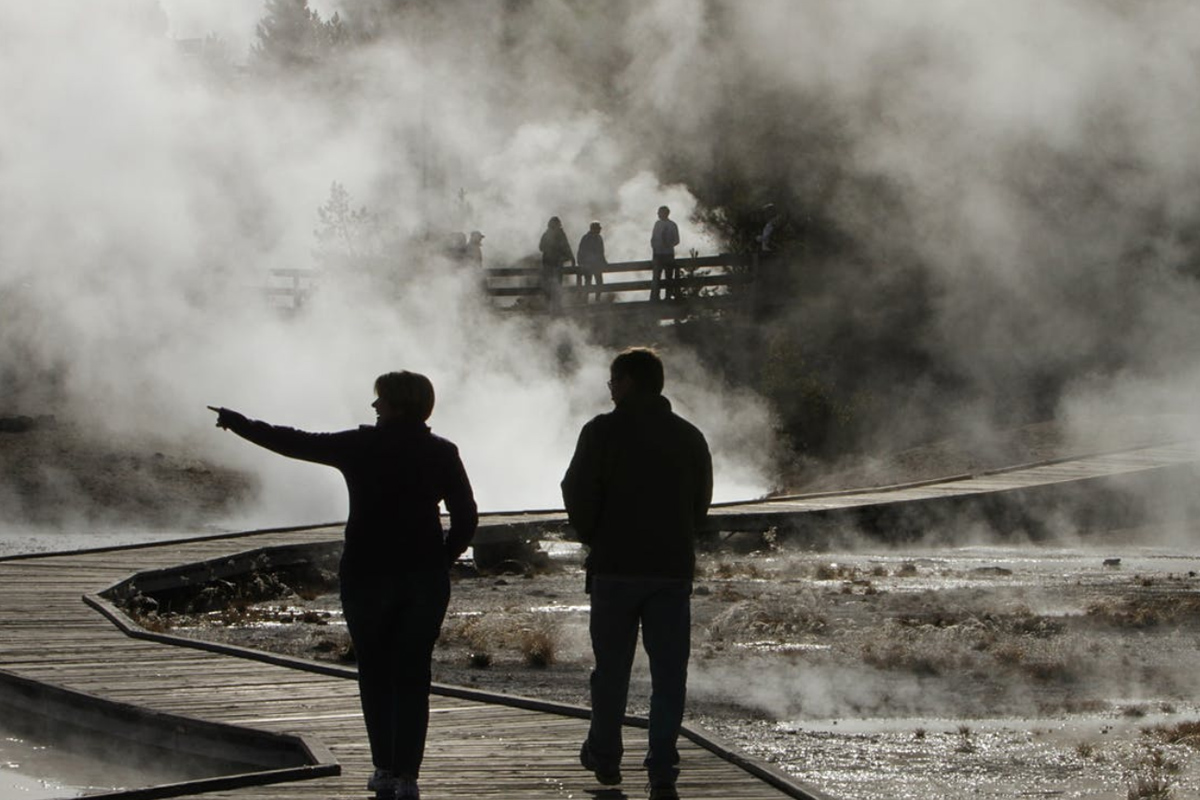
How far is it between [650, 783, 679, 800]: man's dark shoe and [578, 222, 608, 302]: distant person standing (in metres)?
21.7

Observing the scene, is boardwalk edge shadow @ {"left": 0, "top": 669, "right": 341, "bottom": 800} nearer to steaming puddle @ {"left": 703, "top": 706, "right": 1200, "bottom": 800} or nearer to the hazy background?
steaming puddle @ {"left": 703, "top": 706, "right": 1200, "bottom": 800}

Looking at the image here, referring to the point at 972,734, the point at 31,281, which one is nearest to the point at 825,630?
the point at 972,734

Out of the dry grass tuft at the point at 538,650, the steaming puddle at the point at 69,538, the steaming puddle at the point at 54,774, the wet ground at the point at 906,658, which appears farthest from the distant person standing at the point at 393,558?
the steaming puddle at the point at 69,538

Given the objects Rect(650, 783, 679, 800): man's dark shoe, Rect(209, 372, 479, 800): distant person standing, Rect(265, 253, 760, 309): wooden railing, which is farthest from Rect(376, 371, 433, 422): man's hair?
Rect(265, 253, 760, 309): wooden railing

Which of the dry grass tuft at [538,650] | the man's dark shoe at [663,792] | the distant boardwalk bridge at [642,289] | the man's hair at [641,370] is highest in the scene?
the distant boardwalk bridge at [642,289]

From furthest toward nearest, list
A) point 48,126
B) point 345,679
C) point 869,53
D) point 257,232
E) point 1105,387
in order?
1. point 257,232
2. point 48,126
3. point 869,53
4. point 1105,387
5. point 345,679

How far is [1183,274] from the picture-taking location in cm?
2498

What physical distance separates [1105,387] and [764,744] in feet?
57.3

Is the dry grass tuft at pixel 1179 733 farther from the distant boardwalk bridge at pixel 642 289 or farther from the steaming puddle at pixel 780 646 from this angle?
the distant boardwalk bridge at pixel 642 289

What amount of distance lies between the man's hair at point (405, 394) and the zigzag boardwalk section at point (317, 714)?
1.24 m

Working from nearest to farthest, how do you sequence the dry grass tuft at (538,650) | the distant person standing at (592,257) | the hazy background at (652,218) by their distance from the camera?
the dry grass tuft at (538,650), the hazy background at (652,218), the distant person standing at (592,257)

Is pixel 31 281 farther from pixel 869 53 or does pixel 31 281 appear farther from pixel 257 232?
pixel 869 53

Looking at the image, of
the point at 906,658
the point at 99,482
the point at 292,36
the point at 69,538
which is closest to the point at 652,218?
the point at 99,482

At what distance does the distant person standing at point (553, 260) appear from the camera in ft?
91.3
